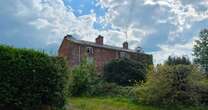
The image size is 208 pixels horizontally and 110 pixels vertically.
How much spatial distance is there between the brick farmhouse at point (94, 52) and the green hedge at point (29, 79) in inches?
1574

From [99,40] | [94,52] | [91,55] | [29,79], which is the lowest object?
[29,79]

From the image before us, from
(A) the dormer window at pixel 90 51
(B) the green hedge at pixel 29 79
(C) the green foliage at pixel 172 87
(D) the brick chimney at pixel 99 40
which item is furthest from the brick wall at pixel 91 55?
(B) the green hedge at pixel 29 79

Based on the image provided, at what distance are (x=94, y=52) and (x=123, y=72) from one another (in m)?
14.7

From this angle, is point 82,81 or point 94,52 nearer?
point 82,81

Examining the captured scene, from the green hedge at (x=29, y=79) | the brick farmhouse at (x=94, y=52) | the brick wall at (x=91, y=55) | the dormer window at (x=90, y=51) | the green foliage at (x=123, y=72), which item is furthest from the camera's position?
the dormer window at (x=90, y=51)

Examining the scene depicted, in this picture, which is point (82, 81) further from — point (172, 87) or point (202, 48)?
point (202, 48)

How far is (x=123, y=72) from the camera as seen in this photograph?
48.0 metres

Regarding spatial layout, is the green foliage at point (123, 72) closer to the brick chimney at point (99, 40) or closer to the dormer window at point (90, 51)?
the dormer window at point (90, 51)

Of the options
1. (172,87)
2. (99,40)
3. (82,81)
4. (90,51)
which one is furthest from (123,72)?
(172,87)

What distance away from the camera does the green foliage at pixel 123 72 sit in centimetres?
4709

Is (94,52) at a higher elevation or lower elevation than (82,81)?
higher

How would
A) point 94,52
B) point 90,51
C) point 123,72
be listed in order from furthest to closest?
1. point 94,52
2. point 90,51
3. point 123,72

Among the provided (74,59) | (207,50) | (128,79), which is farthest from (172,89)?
(207,50)

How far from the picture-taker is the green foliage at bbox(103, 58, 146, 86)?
47.1 metres
